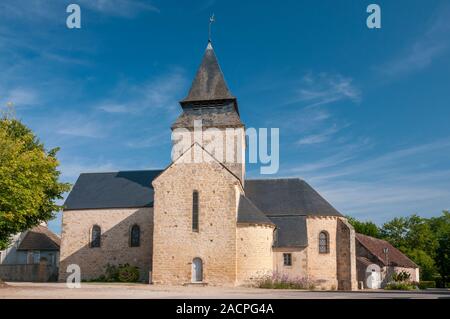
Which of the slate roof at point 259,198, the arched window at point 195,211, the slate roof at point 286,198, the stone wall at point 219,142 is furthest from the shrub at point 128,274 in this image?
the slate roof at point 286,198

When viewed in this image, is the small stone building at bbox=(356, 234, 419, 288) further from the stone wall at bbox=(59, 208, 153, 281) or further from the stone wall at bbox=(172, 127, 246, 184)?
the stone wall at bbox=(59, 208, 153, 281)

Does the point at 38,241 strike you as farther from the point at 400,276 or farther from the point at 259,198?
the point at 400,276

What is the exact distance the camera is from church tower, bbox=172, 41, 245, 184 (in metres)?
37.3

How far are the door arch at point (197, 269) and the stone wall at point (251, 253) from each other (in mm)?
2398

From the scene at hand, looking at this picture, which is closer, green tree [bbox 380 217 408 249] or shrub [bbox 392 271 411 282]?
shrub [bbox 392 271 411 282]

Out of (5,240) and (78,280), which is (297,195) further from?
(5,240)

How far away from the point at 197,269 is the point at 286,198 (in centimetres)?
983

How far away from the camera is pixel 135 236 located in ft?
122

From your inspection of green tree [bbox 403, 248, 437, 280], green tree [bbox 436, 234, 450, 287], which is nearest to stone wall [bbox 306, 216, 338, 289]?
green tree [bbox 436, 234, 450, 287]

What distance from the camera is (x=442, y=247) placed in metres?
55.2

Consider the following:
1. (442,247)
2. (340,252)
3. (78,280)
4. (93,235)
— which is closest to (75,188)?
(93,235)

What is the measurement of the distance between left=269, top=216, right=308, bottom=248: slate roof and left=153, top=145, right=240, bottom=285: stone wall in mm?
5356
